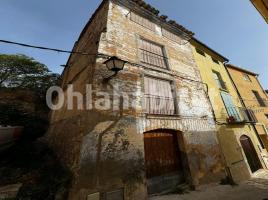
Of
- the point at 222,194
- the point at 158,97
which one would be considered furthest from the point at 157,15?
the point at 222,194

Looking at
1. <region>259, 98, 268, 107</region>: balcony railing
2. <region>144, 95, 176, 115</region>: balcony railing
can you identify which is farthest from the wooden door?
<region>259, 98, 268, 107</region>: balcony railing

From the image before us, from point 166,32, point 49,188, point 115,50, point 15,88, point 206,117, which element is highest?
point 166,32

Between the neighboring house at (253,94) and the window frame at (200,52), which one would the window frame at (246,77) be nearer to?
the neighboring house at (253,94)

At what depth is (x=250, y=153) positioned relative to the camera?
9.43m

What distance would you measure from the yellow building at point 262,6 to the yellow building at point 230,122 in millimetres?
6190

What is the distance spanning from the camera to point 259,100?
14266 millimetres

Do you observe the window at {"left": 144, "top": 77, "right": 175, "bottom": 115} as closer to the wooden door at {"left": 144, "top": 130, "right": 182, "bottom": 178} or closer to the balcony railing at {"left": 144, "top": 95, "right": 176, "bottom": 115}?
the balcony railing at {"left": 144, "top": 95, "right": 176, "bottom": 115}

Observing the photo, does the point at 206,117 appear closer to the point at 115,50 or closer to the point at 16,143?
the point at 115,50

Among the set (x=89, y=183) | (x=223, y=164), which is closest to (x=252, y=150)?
Answer: (x=223, y=164)

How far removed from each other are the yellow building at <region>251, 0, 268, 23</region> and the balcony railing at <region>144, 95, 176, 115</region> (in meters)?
4.20

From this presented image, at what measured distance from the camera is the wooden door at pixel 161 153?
552 cm

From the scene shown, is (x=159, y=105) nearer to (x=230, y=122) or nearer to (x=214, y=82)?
(x=230, y=122)

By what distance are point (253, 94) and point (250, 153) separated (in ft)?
24.8

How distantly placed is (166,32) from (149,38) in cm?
205
